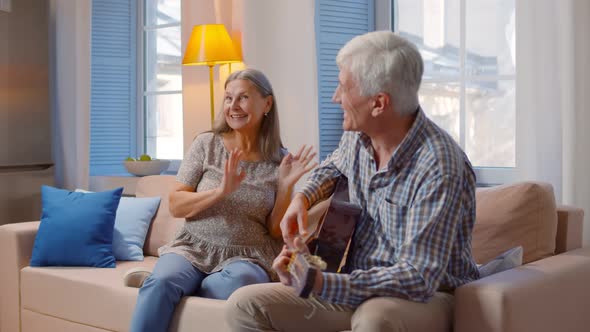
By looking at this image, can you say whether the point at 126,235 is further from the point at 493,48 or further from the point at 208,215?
the point at 493,48

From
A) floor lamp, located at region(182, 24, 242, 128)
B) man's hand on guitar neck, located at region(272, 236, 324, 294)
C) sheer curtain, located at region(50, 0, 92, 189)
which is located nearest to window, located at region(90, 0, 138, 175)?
sheer curtain, located at region(50, 0, 92, 189)

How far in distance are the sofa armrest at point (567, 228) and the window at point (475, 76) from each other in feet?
2.40

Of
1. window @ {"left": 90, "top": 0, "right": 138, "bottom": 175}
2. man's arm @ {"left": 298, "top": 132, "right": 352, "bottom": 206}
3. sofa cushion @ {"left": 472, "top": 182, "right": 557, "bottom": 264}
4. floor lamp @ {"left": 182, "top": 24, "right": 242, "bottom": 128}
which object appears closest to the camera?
man's arm @ {"left": 298, "top": 132, "right": 352, "bottom": 206}

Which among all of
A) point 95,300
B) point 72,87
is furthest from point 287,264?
point 72,87

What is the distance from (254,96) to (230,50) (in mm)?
1139

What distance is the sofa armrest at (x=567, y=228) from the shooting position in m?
2.77

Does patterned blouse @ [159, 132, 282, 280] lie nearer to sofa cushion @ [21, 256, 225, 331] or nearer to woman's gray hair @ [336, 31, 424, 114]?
sofa cushion @ [21, 256, 225, 331]

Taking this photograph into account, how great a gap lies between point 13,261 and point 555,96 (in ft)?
7.72

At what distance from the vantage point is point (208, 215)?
2967 millimetres

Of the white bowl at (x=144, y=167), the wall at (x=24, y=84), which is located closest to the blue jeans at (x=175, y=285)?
the white bowl at (x=144, y=167)

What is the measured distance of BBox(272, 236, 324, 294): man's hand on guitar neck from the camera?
1894mm

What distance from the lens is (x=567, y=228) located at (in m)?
2.77

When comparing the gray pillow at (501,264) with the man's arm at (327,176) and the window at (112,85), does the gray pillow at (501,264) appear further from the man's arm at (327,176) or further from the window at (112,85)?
the window at (112,85)

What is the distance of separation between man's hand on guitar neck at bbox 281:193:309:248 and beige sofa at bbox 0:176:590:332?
0.43 meters
